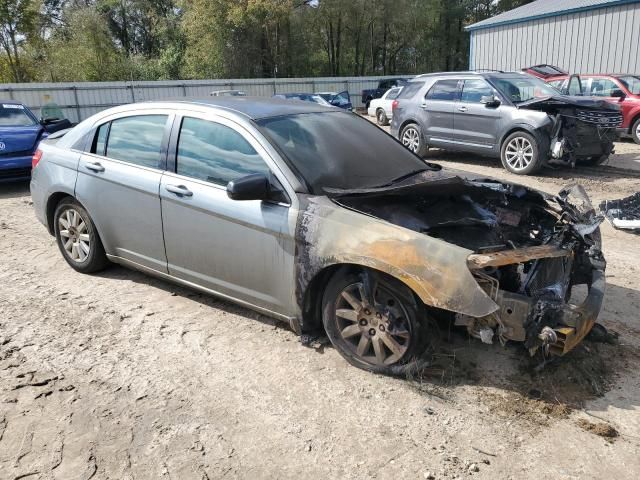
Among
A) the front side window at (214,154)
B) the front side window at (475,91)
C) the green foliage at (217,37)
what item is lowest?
the front side window at (214,154)

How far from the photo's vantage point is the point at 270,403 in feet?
11.0

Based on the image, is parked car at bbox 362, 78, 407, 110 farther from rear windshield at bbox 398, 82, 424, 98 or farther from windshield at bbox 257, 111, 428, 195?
windshield at bbox 257, 111, 428, 195

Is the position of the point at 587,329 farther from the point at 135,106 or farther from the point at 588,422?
the point at 135,106

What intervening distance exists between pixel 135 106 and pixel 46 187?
129cm

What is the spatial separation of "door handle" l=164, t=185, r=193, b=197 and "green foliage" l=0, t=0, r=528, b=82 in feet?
104

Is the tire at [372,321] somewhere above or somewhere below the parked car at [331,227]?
below

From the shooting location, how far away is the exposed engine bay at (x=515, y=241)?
318 centimetres

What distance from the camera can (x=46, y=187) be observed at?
532cm

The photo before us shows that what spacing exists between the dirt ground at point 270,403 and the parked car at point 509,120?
5783 mm

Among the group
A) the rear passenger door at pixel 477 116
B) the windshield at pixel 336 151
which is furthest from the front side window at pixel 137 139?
the rear passenger door at pixel 477 116

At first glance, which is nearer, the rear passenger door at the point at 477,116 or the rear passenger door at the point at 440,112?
the rear passenger door at the point at 477,116

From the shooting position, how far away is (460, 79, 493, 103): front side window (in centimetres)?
1069

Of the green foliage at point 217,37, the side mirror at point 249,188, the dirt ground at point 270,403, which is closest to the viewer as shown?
the dirt ground at point 270,403

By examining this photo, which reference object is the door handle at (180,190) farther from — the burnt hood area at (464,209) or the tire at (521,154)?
the tire at (521,154)
